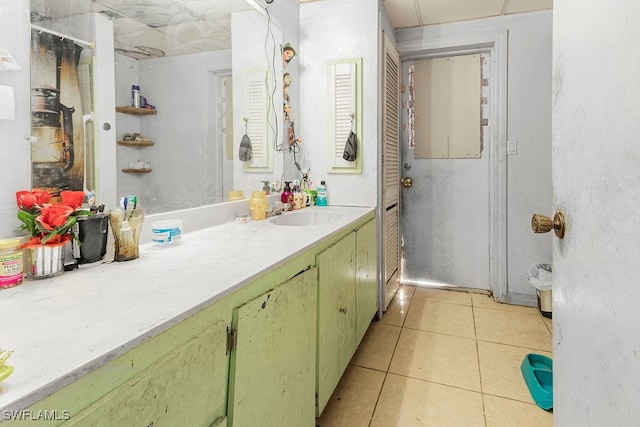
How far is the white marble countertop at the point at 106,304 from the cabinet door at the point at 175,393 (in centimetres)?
7

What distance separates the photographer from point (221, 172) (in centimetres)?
179

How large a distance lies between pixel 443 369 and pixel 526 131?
6.56 feet

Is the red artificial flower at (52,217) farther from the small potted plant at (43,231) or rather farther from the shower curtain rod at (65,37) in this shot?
the shower curtain rod at (65,37)

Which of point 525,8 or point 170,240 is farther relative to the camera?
point 525,8

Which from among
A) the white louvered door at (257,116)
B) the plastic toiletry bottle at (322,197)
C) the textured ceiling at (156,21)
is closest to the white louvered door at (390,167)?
the plastic toiletry bottle at (322,197)

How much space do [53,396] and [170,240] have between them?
852 mm

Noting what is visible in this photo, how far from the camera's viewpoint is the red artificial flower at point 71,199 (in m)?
1.00

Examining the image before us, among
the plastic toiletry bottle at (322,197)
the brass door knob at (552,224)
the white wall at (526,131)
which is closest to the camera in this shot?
the brass door knob at (552,224)

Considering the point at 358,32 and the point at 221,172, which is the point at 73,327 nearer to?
the point at 221,172

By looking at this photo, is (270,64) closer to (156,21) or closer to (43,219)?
(156,21)

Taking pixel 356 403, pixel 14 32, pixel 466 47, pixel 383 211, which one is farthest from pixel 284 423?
pixel 466 47

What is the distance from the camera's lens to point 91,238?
1.02 meters

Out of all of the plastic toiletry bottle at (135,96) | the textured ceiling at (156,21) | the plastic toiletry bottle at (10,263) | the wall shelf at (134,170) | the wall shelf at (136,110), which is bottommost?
the plastic toiletry bottle at (10,263)

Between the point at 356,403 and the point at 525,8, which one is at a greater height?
the point at 525,8
